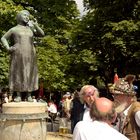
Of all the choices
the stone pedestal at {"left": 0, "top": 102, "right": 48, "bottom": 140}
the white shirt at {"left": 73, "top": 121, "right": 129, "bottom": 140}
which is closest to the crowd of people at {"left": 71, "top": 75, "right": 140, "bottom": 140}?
the white shirt at {"left": 73, "top": 121, "right": 129, "bottom": 140}

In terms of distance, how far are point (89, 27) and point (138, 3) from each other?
4203 millimetres

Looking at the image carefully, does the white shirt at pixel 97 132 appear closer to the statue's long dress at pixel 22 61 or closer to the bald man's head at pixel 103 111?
the bald man's head at pixel 103 111

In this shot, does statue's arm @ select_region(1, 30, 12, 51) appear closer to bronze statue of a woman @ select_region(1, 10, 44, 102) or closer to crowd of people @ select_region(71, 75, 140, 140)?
bronze statue of a woman @ select_region(1, 10, 44, 102)

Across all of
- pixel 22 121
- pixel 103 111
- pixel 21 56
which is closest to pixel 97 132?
pixel 103 111

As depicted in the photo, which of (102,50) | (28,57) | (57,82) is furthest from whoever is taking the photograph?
(102,50)

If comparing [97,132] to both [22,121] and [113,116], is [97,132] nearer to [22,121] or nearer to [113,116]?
[113,116]

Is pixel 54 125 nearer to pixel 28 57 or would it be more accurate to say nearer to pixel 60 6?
pixel 60 6

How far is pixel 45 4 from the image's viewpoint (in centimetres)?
2497

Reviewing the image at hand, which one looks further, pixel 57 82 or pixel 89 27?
pixel 89 27

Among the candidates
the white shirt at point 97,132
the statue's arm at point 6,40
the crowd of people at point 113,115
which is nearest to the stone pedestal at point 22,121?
the statue's arm at point 6,40

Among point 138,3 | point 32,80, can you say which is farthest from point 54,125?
point 138,3

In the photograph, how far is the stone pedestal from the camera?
1014cm

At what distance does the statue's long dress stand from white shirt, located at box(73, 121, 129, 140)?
7.15 meters

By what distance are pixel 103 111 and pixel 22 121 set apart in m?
6.37
